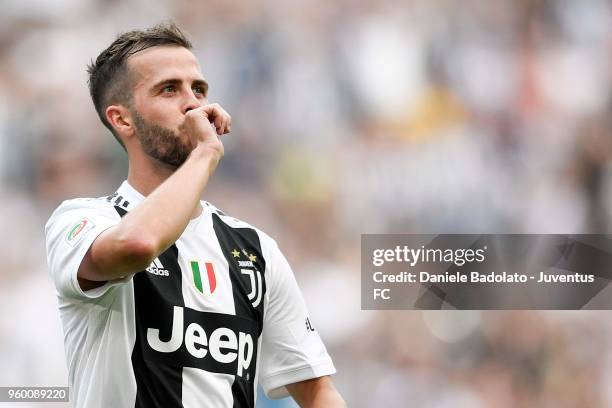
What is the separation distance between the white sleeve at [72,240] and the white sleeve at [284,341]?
1.53 ft

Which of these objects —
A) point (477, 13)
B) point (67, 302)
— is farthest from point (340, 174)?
point (67, 302)

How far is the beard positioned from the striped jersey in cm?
12

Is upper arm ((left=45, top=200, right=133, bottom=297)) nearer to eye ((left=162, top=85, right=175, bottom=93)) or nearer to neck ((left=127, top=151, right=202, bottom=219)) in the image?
neck ((left=127, top=151, right=202, bottom=219))

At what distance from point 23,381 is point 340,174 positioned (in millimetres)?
1530

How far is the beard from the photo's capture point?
229 centimetres

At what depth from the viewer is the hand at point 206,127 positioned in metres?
2.09

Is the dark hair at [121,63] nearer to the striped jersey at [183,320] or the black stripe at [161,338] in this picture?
the striped jersey at [183,320]

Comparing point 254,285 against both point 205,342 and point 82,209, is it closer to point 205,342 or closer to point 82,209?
point 205,342

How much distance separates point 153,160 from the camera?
2354 millimetres

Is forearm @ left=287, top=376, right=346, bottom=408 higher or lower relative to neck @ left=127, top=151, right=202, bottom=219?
lower

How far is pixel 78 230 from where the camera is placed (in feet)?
6.56

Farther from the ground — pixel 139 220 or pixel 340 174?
pixel 340 174

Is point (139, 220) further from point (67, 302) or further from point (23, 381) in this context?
point (23, 381)

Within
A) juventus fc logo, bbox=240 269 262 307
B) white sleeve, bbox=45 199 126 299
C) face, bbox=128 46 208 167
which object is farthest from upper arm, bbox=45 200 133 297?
juventus fc logo, bbox=240 269 262 307
